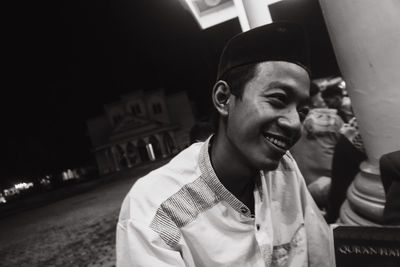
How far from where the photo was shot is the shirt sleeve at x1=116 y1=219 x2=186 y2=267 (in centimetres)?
115

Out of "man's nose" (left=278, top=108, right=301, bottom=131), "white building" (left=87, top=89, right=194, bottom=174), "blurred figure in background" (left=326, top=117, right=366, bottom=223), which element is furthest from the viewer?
"white building" (left=87, top=89, right=194, bottom=174)

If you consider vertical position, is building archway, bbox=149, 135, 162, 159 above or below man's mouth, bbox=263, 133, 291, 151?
below

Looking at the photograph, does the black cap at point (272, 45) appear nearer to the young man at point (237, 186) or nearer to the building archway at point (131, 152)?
the young man at point (237, 186)

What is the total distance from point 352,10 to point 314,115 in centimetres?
188

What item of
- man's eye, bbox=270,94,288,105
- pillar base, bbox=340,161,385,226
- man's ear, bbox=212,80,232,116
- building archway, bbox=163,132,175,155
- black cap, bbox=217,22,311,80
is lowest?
building archway, bbox=163,132,175,155

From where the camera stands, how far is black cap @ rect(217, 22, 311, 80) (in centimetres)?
145

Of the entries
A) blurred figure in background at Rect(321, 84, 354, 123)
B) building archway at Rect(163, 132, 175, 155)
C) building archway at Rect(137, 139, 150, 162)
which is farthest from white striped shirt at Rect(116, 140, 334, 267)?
building archway at Rect(137, 139, 150, 162)

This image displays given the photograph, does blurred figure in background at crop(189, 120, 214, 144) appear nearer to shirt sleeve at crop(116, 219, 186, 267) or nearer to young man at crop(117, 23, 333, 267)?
young man at crop(117, 23, 333, 267)

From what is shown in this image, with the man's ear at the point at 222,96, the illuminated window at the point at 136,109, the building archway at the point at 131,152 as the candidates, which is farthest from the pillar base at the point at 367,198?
the illuminated window at the point at 136,109

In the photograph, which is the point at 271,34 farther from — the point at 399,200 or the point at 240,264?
the point at 240,264

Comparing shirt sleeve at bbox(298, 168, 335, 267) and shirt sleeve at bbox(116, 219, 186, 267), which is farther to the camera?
shirt sleeve at bbox(298, 168, 335, 267)

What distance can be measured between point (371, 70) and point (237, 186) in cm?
132

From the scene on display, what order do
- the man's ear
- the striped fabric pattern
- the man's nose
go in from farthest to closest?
the man's ear < the man's nose < the striped fabric pattern

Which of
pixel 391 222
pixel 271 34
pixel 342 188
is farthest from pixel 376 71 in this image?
pixel 342 188
